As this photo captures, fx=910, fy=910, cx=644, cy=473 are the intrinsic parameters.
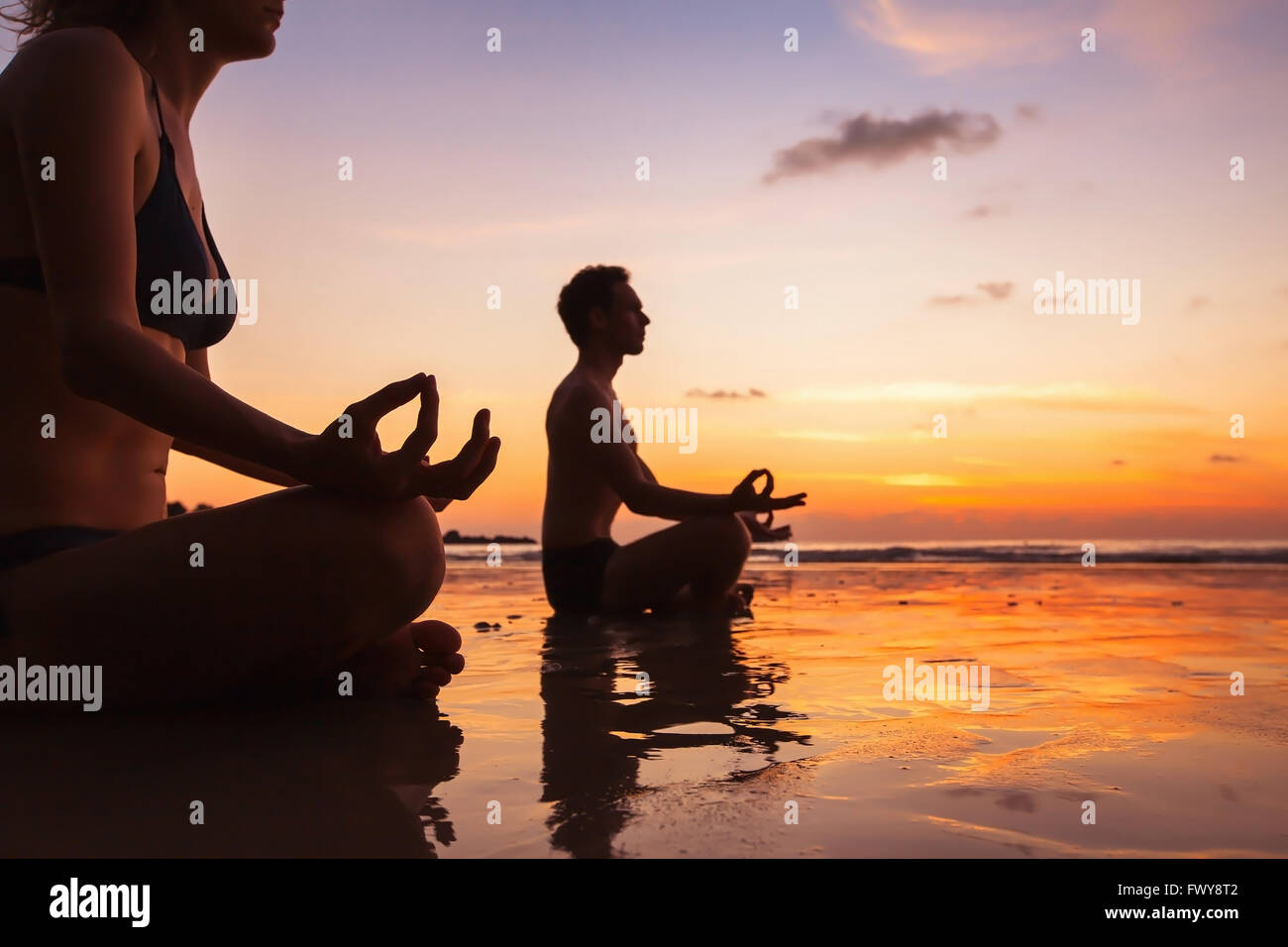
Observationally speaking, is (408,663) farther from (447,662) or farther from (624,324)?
(624,324)

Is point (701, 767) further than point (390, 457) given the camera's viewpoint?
No

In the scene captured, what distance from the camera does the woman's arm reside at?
1.58m

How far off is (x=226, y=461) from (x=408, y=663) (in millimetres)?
720

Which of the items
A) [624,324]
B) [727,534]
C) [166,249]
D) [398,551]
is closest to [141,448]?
[166,249]

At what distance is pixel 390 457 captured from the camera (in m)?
1.67

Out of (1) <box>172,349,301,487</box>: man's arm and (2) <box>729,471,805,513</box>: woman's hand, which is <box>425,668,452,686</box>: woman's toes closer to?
(1) <box>172,349,301,487</box>: man's arm

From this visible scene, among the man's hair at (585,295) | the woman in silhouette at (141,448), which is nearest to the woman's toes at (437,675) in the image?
the woman in silhouette at (141,448)

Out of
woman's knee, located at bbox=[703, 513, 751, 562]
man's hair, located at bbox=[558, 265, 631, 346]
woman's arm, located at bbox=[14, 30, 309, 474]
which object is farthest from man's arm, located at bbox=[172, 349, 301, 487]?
man's hair, located at bbox=[558, 265, 631, 346]

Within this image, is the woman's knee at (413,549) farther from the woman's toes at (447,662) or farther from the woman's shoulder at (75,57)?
the woman's shoulder at (75,57)

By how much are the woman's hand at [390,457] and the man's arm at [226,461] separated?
71 centimetres

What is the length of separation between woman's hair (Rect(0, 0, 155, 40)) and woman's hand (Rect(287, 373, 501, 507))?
1.12 metres

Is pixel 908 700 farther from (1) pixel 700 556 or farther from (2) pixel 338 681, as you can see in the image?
(1) pixel 700 556

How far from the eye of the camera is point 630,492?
4445mm
